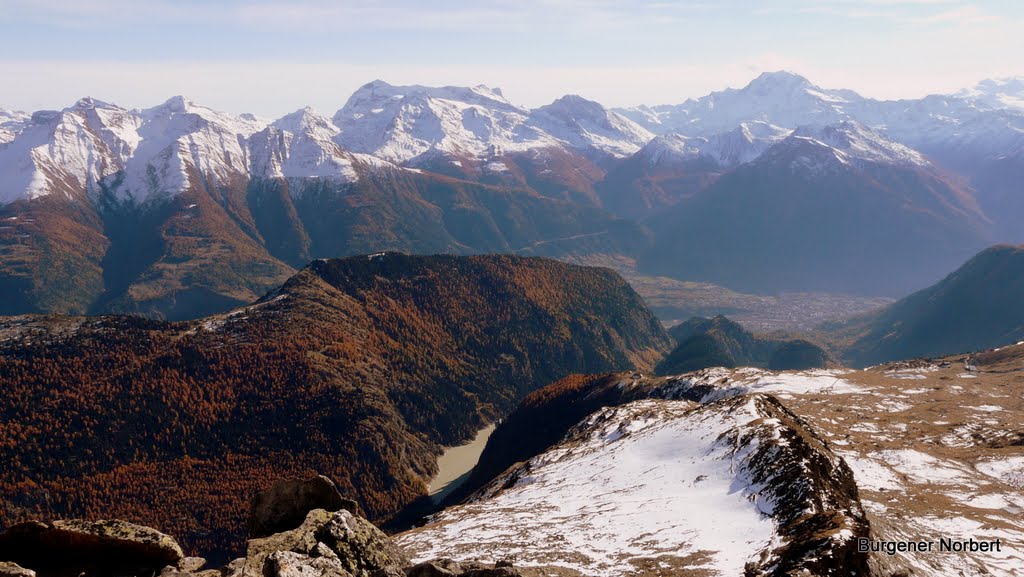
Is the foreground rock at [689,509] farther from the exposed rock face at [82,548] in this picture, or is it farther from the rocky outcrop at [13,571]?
→ the rocky outcrop at [13,571]

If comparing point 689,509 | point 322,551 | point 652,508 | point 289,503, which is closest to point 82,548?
point 322,551

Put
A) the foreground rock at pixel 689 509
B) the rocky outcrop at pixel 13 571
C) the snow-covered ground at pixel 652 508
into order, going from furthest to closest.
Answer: the snow-covered ground at pixel 652 508 < the foreground rock at pixel 689 509 < the rocky outcrop at pixel 13 571

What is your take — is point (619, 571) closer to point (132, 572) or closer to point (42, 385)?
point (132, 572)

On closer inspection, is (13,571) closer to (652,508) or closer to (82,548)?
(82,548)

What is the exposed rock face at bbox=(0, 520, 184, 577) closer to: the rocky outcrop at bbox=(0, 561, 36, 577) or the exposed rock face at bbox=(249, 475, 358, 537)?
the rocky outcrop at bbox=(0, 561, 36, 577)

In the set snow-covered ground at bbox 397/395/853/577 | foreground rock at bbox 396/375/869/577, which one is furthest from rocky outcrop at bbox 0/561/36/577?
foreground rock at bbox 396/375/869/577

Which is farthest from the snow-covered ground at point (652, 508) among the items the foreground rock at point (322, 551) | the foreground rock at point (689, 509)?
the foreground rock at point (322, 551)
